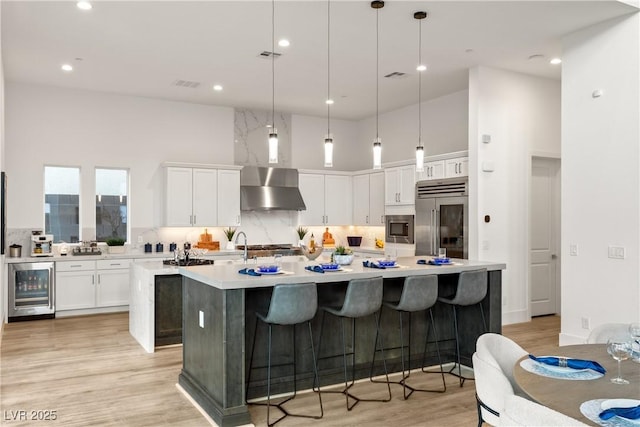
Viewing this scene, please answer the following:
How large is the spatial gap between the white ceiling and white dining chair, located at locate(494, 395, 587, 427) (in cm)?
392

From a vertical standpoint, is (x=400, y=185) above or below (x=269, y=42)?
below

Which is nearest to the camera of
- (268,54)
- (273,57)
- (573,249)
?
(573,249)

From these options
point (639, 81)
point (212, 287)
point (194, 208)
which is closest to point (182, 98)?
point (194, 208)

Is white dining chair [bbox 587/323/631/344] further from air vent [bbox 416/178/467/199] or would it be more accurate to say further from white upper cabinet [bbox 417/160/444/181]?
white upper cabinet [bbox 417/160/444/181]

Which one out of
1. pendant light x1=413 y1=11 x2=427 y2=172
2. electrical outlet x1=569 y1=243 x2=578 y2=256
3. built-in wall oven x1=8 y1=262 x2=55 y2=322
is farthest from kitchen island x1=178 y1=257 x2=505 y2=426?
built-in wall oven x1=8 y1=262 x2=55 y2=322

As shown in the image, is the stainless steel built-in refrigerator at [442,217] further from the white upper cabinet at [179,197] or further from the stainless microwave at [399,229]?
the white upper cabinet at [179,197]

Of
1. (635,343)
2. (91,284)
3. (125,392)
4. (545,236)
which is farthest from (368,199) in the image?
(635,343)

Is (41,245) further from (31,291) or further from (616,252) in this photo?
(616,252)

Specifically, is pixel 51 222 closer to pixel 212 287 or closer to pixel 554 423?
pixel 212 287

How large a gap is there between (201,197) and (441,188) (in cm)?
389

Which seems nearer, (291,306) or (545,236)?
(291,306)

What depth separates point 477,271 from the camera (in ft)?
15.4

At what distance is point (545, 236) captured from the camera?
7648 millimetres

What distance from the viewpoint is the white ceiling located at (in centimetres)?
495
